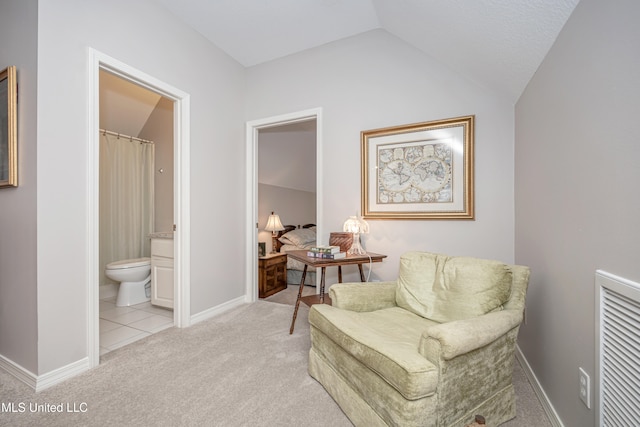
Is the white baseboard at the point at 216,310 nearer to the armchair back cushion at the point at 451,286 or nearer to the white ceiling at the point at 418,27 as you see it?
the armchair back cushion at the point at 451,286

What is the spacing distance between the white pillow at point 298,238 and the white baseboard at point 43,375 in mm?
2712

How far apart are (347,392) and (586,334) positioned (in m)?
1.03

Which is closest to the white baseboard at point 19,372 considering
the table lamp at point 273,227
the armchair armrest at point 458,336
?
the armchair armrest at point 458,336

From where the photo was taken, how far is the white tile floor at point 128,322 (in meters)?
2.29

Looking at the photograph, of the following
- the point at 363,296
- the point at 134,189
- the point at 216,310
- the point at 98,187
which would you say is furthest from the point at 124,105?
the point at 363,296

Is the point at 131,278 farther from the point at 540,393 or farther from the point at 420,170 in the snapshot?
the point at 540,393

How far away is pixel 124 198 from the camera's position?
3684 millimetres

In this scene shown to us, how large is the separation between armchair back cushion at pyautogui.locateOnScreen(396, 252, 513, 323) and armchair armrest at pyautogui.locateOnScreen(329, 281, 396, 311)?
63 mm

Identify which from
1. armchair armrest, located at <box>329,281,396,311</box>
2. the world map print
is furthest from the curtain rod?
armchair armrest, located at <box>329,281,396,311</box>

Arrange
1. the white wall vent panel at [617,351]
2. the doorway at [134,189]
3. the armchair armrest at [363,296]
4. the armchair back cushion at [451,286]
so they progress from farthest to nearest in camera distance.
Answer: the doorway at [134,189], the armchair armrest at [363,296], the armchair back cushion at [451,286], the white wall vent panel at [617,351]

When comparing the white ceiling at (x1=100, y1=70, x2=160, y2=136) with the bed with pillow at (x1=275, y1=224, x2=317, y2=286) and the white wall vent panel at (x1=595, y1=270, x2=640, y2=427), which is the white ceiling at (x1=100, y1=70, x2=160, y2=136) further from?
the white wall vent panel at (x1=595, y1=270, x2=640, y2=427)

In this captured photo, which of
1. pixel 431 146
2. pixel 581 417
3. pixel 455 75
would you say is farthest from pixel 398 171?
pixel 581 417

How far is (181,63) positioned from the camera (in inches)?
100

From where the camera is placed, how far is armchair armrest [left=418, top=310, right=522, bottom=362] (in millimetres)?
1098
